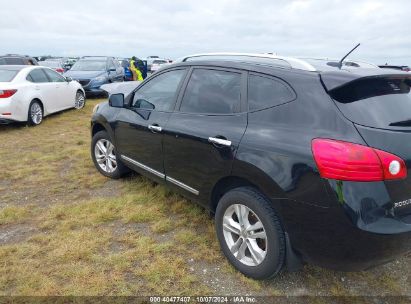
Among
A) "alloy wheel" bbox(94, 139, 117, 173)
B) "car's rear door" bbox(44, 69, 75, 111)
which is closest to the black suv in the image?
"alloy wheel" bbox(94, 139, 117, 173)

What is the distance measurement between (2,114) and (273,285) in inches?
282

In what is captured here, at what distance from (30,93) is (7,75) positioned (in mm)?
634

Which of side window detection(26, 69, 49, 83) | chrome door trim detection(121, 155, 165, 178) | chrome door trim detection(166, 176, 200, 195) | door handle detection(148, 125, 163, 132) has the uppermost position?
door handle detection(148, 125, 163, 132)

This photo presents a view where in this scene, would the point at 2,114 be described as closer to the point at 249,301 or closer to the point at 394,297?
the point at 249,301

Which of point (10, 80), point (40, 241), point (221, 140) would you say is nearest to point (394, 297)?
point (221, 140)

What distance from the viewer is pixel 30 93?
8.44 metres

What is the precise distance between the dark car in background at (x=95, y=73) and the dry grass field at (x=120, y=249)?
30.1 feet

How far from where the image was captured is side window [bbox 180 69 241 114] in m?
3.04

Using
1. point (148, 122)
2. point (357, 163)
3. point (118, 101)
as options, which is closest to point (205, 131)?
point (148, 122)

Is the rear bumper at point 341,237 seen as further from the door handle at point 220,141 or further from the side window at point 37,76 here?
the side window at point 37,76

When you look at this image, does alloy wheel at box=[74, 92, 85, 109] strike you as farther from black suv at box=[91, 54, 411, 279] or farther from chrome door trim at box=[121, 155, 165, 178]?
black suv at box=[91, 54, 411, 279]

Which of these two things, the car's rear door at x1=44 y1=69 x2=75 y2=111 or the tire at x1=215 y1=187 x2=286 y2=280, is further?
the car's rear door at x1=44 y1=69 x2=75 y2=111

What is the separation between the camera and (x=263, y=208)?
2617 mm

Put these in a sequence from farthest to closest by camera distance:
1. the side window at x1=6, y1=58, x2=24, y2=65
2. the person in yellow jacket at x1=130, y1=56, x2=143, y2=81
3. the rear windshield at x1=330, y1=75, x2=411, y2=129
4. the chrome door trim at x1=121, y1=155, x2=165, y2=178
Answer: the side window at x1=6, y1=58, x2=24, y2=65, the person in yellow jacket at x1=130, y1=56, x2=143, y2=81, the chrome door trim at x1=121, y1=155, x2=165, y2=178, the rear windshield at x1=330, y1=75, x2=411, y2=129
